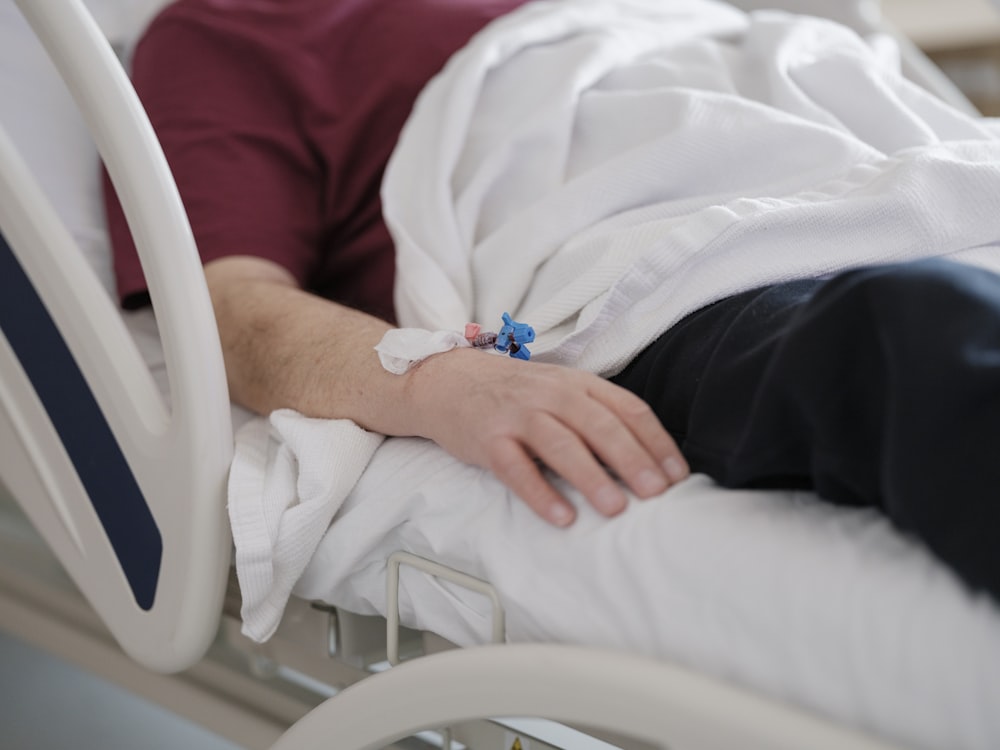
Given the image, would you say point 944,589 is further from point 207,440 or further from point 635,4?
point 635,4

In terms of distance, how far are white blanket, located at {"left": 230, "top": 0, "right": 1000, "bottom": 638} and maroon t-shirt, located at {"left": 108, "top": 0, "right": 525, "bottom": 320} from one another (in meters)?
0.11

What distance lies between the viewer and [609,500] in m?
0.62

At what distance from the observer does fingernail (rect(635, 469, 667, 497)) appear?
2.06 feet

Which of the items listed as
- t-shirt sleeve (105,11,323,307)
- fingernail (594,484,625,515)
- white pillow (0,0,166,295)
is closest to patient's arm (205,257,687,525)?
fingernail (594,484,625,515)

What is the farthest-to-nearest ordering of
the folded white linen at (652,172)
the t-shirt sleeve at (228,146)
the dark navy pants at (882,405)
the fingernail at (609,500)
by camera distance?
the t-shirt sleeve at (228,146)
the folded white linen at (652,172)
the fingernail at (609,500)
the dark navy pants at (882,405)

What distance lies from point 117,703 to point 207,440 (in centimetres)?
78

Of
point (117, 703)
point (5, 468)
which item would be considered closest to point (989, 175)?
point (5, 468)

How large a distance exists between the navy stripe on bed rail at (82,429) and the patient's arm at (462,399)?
0.13m

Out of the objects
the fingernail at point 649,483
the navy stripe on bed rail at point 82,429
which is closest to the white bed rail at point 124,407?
the navy stripe on bed rail at point 82,429

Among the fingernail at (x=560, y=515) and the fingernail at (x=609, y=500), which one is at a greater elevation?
the fingernail at (x=609, y=500)

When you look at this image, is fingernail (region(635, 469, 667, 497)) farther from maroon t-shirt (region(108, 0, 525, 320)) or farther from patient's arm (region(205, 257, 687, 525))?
maroon t-shirt (region(108, 0, 525, 320))

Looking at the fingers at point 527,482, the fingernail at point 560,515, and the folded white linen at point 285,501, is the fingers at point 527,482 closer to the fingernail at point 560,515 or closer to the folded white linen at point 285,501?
the fingernail at point 560,515

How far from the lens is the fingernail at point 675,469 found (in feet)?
2.10

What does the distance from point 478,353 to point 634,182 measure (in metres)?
0.23
